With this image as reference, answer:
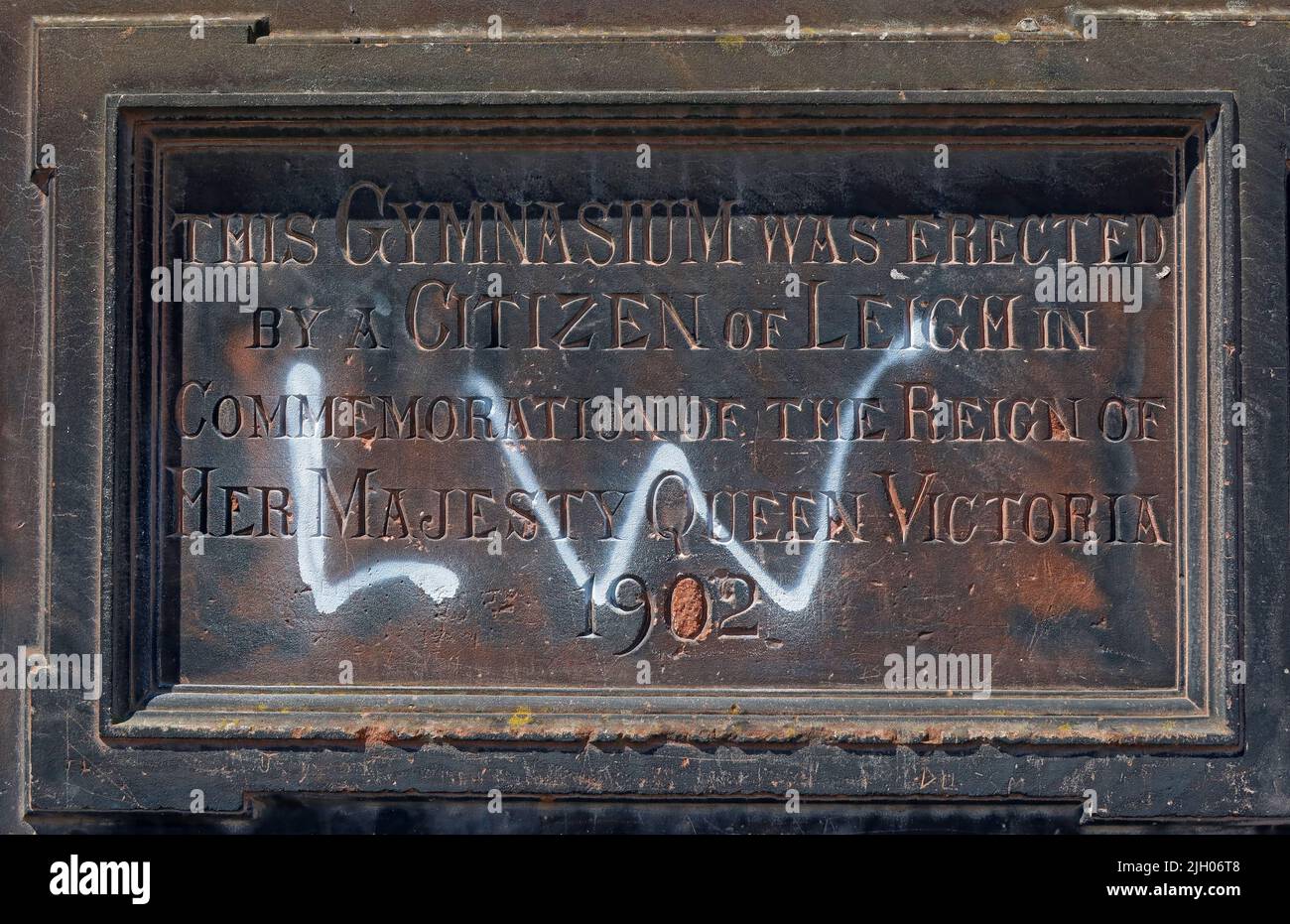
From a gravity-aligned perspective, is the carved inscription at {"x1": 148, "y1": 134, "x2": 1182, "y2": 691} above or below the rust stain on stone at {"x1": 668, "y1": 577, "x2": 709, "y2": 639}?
above

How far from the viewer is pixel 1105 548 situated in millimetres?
3293

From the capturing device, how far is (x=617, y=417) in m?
3.33

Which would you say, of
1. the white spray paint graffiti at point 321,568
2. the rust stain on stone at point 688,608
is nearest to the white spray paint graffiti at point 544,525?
the white spray paint graffiti at point 321,568

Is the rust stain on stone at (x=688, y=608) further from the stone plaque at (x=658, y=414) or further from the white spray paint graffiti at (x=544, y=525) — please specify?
the white spray paint graffiti at (x=544, y=525)

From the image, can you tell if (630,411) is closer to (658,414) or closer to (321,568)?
(658,414)

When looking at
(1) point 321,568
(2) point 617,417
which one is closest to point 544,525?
(2) point 617,417

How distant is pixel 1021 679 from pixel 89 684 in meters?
3.11

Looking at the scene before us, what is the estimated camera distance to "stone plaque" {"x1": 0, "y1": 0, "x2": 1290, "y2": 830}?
3230 millimetres

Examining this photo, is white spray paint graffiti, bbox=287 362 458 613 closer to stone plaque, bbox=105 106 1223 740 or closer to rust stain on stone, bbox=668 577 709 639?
stone plaque, bbox=105 106 1223 740

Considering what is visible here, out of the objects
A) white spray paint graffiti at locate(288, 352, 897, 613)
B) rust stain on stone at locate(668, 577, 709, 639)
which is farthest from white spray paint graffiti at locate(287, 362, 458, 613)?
rust stain on stone at locate(668, 577, 709, 639)

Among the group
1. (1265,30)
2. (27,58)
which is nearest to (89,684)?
(27,58)

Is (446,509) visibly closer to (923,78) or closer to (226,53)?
(226,53)

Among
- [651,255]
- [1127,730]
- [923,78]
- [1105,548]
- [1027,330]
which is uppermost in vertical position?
[923,78]

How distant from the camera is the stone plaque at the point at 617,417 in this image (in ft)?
10.6
